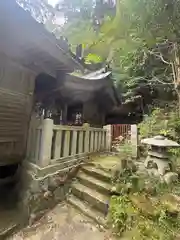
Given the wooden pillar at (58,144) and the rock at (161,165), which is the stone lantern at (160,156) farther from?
the wooden pillar at (58,144)

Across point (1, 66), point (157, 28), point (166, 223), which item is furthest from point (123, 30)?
point (166, 223)

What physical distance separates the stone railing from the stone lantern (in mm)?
2489

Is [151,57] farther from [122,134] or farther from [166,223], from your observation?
[166,223]

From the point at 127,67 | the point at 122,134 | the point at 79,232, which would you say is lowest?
the point at 79,232

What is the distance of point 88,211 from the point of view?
4223mm

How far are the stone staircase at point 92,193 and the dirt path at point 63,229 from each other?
0.62ft

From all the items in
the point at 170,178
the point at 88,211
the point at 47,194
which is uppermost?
the point at 170,178

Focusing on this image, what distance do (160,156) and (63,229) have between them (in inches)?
107

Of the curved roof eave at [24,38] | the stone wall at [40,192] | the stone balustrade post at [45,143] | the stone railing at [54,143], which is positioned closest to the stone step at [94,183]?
the stone wall at [40,192]

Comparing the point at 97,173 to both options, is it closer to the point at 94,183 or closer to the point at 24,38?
the point at 94,183

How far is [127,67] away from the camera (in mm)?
11273

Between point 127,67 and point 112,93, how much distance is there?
1.82 meters

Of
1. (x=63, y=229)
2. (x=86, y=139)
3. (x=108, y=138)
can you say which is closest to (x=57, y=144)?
(x=86, y=139)

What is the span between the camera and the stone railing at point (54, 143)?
4.84 metres
